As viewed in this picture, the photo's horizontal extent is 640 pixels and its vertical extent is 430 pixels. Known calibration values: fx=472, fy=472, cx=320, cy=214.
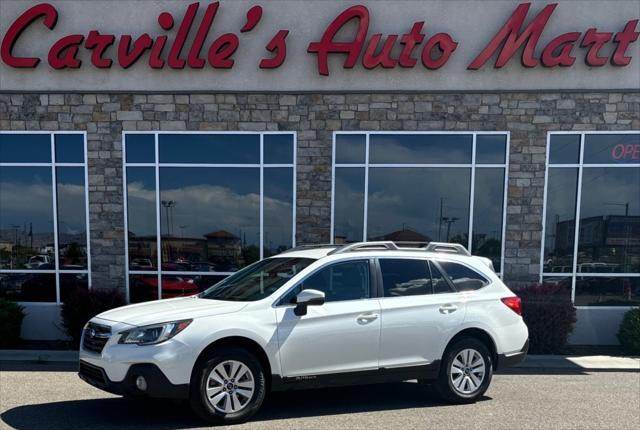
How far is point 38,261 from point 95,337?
5669mm

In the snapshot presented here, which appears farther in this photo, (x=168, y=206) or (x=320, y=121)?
(x=168, y=206)

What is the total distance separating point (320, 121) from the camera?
8.94 m

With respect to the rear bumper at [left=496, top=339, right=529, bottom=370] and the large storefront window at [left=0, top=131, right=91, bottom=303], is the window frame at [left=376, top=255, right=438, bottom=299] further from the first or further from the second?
the large storefront window at [left=0, top=131, right=91, bottom=303]

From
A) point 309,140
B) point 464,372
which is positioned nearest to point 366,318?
point 464,372

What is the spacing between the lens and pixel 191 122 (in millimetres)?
9016

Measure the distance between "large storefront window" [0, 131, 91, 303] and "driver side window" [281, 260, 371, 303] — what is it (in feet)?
20.0

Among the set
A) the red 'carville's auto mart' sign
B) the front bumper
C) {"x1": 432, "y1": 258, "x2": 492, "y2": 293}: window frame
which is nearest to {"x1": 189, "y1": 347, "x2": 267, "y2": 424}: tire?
the front bumper

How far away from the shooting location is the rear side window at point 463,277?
5.45 metres

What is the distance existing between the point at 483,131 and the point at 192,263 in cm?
609

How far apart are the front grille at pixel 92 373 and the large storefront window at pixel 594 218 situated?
7772 millimetres

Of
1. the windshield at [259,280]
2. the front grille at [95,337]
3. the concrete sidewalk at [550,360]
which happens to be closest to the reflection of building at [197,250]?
the concrete sidewalk at [550,360]

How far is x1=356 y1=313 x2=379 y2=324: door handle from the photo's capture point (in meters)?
4.87

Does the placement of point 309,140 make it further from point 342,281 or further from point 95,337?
point 95,337

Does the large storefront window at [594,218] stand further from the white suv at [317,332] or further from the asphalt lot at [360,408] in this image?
the white suv at [317,332]
